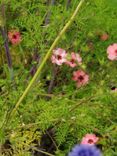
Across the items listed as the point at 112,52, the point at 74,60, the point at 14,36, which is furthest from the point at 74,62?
the point at 14,36

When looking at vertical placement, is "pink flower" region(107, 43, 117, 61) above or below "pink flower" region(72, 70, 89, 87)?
above

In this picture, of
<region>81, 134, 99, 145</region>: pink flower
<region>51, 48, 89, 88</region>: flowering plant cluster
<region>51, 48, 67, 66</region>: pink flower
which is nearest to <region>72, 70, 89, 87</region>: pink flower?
<region>51, 48, 89, 88</region>: flowering plant cluster

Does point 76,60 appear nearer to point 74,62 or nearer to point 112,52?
point 74,62

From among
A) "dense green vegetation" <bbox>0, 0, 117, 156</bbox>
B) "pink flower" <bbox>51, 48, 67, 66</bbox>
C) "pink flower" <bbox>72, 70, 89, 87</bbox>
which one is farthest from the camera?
"pink flower" <bbox>72, 70, 89, 87</bbox>

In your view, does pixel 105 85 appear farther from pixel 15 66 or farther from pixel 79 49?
pixel 15 66

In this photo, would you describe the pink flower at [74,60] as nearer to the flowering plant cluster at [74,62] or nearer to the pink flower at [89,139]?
the flowering plant cluster at [74,62]

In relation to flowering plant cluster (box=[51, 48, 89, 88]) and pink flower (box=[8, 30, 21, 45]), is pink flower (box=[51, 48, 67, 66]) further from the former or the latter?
pink flower (box=[8, 30, 21, 45])

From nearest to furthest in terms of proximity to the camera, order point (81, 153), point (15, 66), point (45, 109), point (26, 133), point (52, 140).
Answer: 1. point (81, 153)
2. point (26, 133)
3. point (45, 109)
4. point (52, 140)
5. point (15, 66)

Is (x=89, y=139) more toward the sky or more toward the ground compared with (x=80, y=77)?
more toward the ground

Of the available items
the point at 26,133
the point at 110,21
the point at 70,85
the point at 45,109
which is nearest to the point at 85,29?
the point at 110,21
